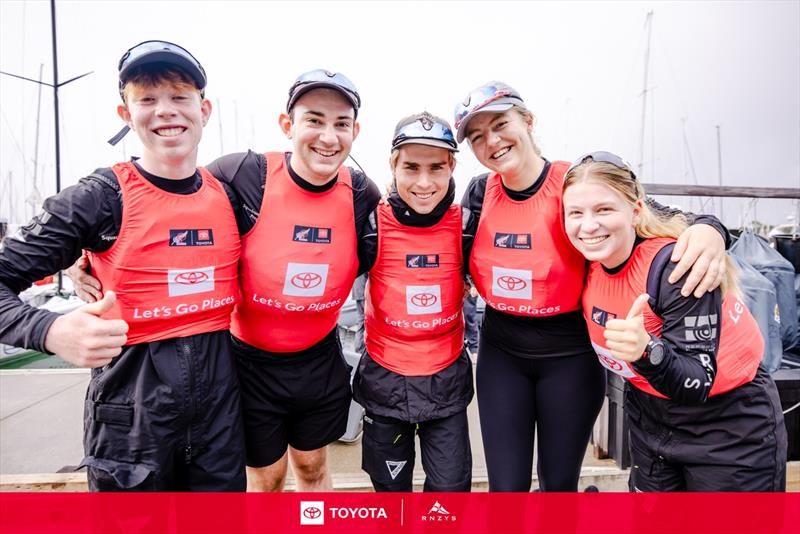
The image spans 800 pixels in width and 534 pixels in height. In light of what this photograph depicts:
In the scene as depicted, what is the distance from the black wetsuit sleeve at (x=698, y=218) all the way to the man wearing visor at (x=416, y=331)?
3.22 ft

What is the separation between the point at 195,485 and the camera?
66.4 inches

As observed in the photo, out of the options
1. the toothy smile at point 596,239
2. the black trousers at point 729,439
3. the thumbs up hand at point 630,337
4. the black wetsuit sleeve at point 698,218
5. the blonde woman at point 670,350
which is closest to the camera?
the thumbs up hand at point 630,337

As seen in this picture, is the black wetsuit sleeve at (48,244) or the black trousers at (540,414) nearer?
the black wetsuit sleeve at (48,244)

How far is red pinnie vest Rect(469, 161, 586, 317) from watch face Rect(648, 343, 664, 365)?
2.02ft

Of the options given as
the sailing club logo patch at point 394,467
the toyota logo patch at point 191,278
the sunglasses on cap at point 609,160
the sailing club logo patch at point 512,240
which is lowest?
the sailing club logo patch at point 394,467

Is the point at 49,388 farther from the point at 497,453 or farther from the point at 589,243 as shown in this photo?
the point at 589,243

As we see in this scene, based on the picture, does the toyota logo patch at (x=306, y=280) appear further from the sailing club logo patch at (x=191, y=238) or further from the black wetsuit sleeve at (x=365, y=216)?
the sailing club logo patch at (x=191, y=238)

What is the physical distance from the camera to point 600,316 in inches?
70.5

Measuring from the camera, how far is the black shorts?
2.06 meters

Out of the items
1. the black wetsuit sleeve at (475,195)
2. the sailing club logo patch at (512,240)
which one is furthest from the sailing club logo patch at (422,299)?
the black wetsuit sleeve at (475,195)

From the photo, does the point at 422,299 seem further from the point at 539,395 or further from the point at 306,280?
the point at 539,395

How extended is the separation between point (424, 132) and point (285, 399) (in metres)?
1.54

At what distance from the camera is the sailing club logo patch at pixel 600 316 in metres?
1.75

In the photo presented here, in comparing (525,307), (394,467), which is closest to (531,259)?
(525,307)
